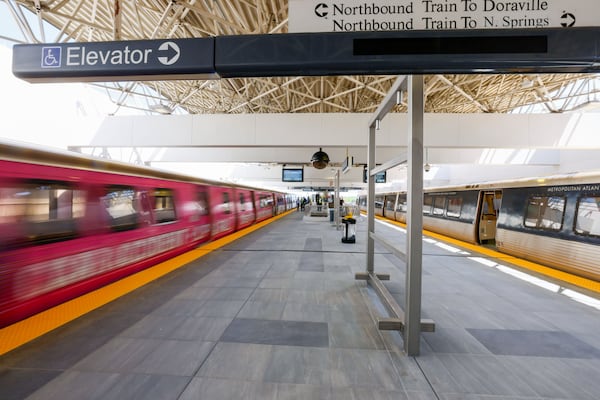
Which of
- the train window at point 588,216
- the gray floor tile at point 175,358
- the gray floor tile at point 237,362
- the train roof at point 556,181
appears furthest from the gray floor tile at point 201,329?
the train roof at point 556,181

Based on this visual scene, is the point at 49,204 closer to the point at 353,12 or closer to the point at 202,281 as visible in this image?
the point at 202,281

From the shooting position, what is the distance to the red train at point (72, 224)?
8.11 feet

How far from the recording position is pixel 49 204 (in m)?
2.86

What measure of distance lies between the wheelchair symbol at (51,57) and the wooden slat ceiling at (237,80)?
392 cm

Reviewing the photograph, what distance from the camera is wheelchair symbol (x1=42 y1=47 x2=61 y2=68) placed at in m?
2.05

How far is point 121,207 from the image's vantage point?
3904 mm

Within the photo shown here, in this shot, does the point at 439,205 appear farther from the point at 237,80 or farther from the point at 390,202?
the point at 237,80

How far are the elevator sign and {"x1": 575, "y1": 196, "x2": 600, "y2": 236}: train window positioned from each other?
4.19m

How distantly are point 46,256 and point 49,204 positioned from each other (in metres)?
0.60

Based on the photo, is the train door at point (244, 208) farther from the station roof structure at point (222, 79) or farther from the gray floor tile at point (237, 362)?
the gray floor tile at point (237, 362)

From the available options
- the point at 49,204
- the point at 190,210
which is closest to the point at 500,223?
the point at 190,210

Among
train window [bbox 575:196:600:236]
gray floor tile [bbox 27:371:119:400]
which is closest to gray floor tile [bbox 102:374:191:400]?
gray floor tile [bbox 27:371:119:400]

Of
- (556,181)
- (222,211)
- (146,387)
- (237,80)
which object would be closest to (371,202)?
(146,387)

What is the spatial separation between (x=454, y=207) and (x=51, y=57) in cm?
1056
